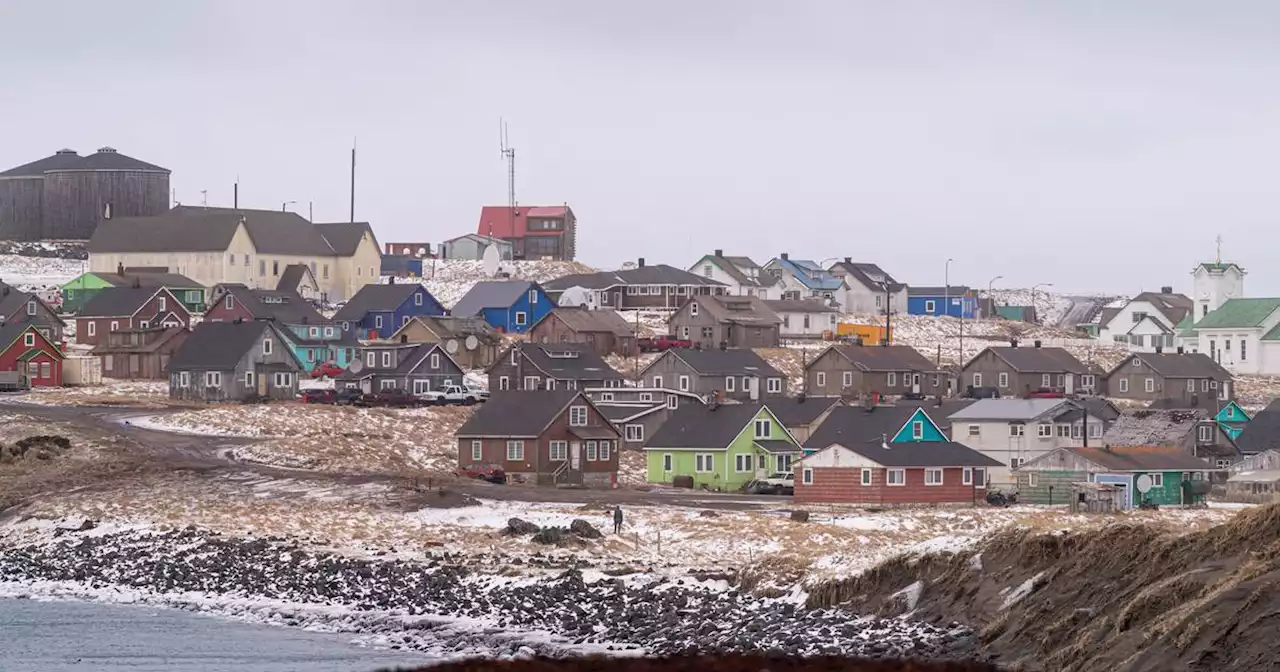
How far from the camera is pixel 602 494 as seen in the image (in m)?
64.9

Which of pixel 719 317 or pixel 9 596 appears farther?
pixel 719 317

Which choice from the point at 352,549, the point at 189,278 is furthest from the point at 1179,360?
the point at 352,549

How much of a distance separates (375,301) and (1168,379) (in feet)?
153

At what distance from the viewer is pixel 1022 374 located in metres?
108

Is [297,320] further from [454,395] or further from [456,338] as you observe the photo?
[454,395]

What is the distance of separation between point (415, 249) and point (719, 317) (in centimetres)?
5675

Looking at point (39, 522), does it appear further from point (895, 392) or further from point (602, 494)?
point (895, 392)

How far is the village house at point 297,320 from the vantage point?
10375 cm

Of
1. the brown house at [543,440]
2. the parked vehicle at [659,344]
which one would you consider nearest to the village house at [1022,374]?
the parked vehicle at [659,344]

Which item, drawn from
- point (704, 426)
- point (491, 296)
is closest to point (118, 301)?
point (491, 296)

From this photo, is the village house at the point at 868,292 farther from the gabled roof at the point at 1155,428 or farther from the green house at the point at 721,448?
the green house at the point at 721,448

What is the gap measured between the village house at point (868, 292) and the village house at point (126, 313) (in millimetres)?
61081

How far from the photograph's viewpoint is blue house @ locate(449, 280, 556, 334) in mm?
118812

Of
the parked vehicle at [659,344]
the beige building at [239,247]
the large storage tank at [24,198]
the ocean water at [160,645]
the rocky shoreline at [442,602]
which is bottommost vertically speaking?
the ocean water at [160,645]
